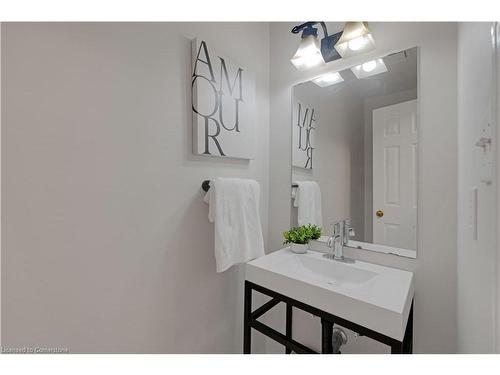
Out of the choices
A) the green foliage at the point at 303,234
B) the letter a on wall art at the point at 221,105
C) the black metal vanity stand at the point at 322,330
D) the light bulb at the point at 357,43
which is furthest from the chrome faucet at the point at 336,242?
the light bulb at the point at 357,43

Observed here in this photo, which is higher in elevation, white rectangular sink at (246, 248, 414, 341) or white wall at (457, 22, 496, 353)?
white wall at (457, 22, 496, 353)

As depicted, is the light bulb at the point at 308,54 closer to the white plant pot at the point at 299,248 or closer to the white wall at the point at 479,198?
the white wall at the point at 479,198

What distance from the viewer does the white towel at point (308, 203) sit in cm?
141

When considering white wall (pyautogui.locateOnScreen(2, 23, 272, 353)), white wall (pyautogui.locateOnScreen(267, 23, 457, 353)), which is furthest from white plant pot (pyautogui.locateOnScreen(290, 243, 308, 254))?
white wall (pyautogui.locateOnScreen(2, 23, 272, 353))

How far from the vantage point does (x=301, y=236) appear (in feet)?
4.45

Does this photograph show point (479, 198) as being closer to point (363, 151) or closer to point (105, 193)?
point (363, 151)

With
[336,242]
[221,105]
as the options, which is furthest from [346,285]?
[221,105]

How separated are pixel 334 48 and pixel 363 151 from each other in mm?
588

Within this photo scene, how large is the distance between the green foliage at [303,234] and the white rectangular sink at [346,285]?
80mm

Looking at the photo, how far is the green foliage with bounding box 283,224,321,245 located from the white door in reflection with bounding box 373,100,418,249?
315 mm

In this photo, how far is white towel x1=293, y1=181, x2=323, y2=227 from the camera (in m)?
1.41

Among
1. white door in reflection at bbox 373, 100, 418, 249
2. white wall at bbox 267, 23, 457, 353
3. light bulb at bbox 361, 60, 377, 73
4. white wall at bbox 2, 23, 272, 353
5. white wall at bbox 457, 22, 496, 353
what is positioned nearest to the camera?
white wall at bbox 457, 22, 496, 353

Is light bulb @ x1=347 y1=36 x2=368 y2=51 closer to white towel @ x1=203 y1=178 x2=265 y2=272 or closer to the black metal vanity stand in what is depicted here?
white towel @ x1=203 y1=178 x2=265 y2=272
